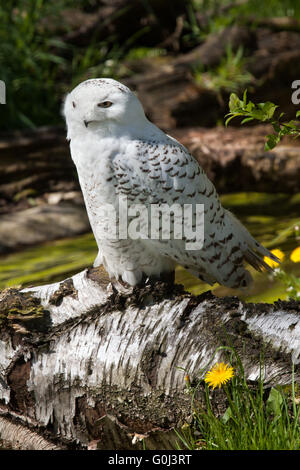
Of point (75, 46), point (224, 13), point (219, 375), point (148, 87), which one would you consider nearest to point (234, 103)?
point (219, 375)

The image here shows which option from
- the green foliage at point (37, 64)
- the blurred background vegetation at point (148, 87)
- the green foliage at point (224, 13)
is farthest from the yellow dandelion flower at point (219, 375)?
the green foliage at point (224, 13)

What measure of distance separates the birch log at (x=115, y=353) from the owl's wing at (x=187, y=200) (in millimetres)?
200

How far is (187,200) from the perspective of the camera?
240 centimetres

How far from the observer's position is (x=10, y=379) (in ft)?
8.09

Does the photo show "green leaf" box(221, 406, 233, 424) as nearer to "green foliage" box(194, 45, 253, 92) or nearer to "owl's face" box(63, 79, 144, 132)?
"owl's face" box(63, 79, 144, 132)

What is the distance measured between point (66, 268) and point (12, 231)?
1039 mm

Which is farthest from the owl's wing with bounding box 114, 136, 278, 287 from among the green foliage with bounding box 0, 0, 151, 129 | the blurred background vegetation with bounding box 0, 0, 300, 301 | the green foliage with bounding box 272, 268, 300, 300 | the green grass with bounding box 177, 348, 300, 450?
the green foliage with bounding box 0, 0, 151, 129

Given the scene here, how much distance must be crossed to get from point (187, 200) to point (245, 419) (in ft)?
2.94

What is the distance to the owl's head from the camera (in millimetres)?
2260

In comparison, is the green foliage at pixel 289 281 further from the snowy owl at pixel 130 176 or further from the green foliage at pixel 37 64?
the green foliage at pixel 37 64

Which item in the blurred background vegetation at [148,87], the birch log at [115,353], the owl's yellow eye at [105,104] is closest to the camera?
the birch log at [115,353]

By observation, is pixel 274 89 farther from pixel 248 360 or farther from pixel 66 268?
pixel 248 360

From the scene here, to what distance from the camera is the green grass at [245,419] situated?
A: 183 cm

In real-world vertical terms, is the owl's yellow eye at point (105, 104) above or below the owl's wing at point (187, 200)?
above
